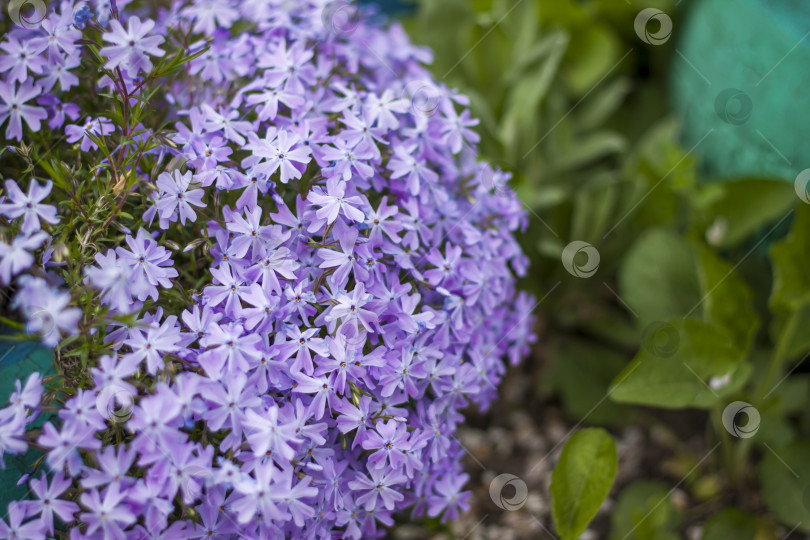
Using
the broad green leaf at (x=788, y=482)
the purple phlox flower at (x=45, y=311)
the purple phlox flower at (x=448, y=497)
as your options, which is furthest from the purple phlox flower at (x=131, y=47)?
the broad green leaf at (x=788, y=482)

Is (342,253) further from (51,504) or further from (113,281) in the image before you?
(51,504)

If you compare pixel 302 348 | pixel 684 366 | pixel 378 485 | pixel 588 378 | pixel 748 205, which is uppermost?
pixel 748 205

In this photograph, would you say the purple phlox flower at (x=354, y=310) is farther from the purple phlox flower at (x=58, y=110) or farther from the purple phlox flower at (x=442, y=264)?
the purple phlox flower at (x=58, y=110)

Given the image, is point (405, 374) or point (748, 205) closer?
point (405, 374)

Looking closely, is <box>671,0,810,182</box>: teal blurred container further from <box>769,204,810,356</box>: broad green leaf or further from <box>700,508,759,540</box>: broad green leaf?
<box>700,508,759,540</box>: broad green leaf

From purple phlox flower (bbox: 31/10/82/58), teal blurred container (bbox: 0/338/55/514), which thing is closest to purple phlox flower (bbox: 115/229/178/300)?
teal blurred container (bbox: 0/338/55/514)

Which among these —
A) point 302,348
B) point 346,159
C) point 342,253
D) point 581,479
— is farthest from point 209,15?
point 581,479
